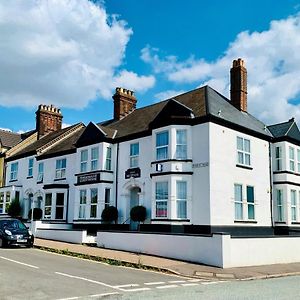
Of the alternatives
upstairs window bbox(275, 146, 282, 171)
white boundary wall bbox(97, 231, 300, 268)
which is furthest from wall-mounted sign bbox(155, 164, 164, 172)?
upstairs window bbox(275, 146, 282, 171)

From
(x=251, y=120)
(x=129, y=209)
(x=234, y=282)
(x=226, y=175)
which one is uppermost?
(x=251, y=120)

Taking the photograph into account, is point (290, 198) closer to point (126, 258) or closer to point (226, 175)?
point (226, 175)

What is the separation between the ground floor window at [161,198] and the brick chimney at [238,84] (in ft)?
25.6

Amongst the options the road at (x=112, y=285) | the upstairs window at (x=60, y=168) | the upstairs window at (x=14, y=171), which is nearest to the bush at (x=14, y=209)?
the upstairs window at (x=14, y=171)

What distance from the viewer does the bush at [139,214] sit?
24922 mm

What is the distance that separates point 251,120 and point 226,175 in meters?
5.68

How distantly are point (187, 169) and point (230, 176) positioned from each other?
8.13 feet

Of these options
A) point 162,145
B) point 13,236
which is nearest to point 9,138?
point 13,236

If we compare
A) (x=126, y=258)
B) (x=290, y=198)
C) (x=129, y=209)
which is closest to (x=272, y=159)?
(x=290, y=198)

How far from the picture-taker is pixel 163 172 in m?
23.7

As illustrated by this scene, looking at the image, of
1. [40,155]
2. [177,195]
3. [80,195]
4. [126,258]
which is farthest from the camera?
[40,155]

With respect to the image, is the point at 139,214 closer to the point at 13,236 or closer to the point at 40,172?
the point at 13,236

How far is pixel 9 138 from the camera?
44.7 m

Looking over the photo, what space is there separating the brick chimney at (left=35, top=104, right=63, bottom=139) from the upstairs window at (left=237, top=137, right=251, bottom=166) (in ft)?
76.9
